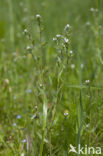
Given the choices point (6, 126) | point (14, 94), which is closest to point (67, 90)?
point (14, 94)

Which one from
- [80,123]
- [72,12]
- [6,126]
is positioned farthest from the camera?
[72,12]

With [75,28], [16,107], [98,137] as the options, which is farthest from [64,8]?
[98,137]

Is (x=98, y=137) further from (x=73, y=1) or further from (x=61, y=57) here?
(x=73, y=1)

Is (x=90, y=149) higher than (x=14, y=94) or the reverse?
the reverse

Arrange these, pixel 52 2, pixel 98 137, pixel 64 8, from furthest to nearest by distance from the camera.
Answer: pixel 52 2, pixel 64 8, pixel 98 137

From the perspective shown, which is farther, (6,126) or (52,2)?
(52,2)

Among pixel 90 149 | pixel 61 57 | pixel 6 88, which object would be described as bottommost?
pixel 90 149

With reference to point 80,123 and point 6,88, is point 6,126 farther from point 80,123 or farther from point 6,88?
point 80,123
